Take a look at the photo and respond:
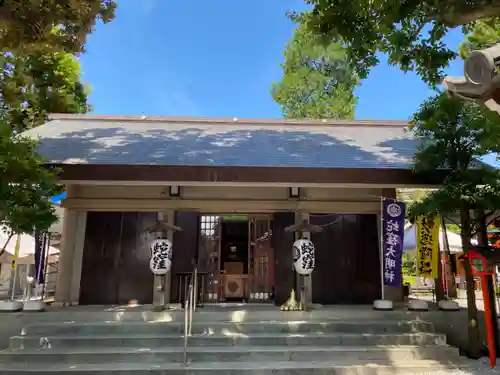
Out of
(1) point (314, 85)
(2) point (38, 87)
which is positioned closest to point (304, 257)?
(2) point (38, 87)

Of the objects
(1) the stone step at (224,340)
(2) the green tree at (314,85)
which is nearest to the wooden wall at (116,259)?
(1) the stone step at (224,340)

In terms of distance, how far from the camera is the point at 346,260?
9.23 metres

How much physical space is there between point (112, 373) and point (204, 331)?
5.76ft

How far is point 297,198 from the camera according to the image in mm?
9023

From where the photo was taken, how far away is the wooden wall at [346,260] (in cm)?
909

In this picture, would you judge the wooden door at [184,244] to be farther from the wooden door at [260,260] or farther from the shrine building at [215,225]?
the wooden door at [260,260]

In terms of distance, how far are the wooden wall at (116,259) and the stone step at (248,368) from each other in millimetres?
3196

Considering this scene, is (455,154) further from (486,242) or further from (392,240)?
(392,240)

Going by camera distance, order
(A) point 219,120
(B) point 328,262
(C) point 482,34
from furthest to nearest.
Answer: (A) point 219,120 → (B) point 328,262 → (C) point 482,34

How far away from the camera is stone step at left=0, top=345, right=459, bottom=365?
5785mm

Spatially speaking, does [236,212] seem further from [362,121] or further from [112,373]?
[362,121]

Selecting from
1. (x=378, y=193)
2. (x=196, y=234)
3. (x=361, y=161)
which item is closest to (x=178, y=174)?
(x=196, y=234)

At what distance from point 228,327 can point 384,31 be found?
5.67 meters

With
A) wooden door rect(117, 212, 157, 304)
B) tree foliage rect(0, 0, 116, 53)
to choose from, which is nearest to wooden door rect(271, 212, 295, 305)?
wooden door rect(117, 212, 157, 304)
